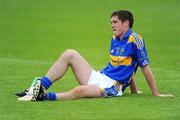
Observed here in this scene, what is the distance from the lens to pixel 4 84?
514 inches

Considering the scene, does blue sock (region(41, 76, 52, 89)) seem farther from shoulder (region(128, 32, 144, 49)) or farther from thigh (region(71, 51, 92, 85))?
shoulder (region(128, 32, 144, 49))

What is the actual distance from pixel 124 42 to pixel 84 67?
0.66 meters

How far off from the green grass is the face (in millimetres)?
892

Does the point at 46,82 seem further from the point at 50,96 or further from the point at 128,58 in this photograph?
the point at 128,58

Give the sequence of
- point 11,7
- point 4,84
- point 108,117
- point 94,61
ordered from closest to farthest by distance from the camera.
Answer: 1. point 108,117
2. point 4,84
3. point 94,61
4. point 11,7

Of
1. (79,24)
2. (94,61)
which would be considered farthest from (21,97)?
(79,24)

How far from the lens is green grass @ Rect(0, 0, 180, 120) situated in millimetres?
10375

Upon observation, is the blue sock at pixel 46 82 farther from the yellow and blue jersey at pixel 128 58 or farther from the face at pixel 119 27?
the face at pixel 119 27

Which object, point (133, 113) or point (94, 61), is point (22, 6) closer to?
point (94, 61)

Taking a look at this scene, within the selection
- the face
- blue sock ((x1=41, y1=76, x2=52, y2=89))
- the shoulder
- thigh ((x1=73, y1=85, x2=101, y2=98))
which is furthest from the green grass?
the face

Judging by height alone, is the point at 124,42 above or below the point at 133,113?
above

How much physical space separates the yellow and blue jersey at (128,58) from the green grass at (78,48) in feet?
1.07

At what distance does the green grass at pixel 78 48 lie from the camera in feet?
34.0

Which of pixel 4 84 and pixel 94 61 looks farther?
pixel 94 61
